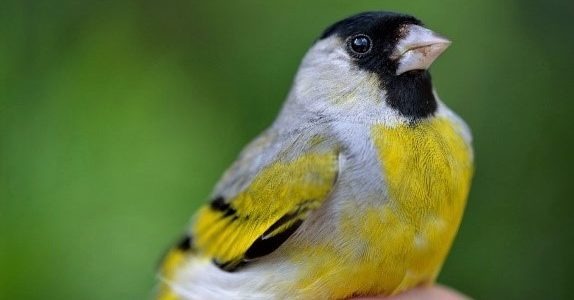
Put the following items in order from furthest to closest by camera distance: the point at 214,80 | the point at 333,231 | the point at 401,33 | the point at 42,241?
the point at 214,80, the point at 42,241, the point at 401,33, the point at 333,231

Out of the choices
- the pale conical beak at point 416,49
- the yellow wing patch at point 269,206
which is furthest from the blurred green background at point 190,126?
the pale conical beak at point 416,49

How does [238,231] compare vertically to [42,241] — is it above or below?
above

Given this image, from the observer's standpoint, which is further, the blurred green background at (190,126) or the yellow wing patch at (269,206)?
the blurred green background at (190,126)

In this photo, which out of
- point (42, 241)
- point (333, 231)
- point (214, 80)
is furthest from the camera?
point (214, 80)

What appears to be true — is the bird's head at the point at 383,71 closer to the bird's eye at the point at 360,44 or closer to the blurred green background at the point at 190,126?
the bird's eye at the point at 360,44

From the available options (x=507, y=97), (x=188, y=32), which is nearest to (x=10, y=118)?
(x=188, y=32)

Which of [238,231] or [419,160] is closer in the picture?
[419,160]

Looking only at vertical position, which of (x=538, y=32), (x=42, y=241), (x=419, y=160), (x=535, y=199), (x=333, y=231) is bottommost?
(x=42, y=241)

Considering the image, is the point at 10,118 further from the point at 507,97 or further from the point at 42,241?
the point at 507,97
